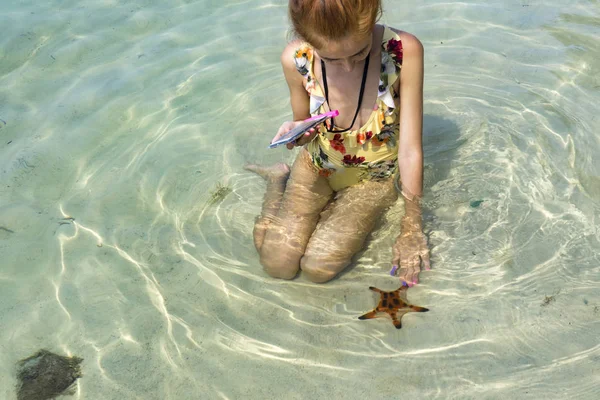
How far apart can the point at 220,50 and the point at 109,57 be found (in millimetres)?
Answer: 1286

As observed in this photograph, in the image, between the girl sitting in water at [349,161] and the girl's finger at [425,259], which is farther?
the girl's finger at [425,259]

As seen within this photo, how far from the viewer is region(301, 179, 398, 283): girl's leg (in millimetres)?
3643

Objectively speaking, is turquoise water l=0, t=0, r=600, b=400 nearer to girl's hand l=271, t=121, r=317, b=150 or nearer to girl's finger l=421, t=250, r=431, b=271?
girl's finger l=421, t=250, r=431, b=271

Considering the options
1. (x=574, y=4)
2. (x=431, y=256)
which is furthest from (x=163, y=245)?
(x=574, y=4)

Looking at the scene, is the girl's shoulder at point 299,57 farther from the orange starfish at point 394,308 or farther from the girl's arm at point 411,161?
the orange starfish at point 394,308

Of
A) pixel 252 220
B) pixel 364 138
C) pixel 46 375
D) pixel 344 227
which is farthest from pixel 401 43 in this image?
pixel 46 375

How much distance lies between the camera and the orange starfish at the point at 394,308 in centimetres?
330

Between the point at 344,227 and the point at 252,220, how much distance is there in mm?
826

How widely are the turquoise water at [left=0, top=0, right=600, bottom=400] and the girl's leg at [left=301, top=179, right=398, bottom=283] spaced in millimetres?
134

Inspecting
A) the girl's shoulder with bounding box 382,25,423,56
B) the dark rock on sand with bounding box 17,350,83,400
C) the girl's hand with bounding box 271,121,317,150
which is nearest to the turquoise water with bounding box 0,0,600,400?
the dark rock on sand with bounding box 17,350,83,400

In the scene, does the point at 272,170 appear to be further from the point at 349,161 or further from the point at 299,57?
the point at 299,57

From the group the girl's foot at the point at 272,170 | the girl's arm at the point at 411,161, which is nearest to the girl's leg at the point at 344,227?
the girl's arm at the point at 411,161

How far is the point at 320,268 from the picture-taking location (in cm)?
362

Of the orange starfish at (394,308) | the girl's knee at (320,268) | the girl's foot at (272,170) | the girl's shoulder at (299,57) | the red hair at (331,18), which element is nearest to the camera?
the red hair at (331,18)
